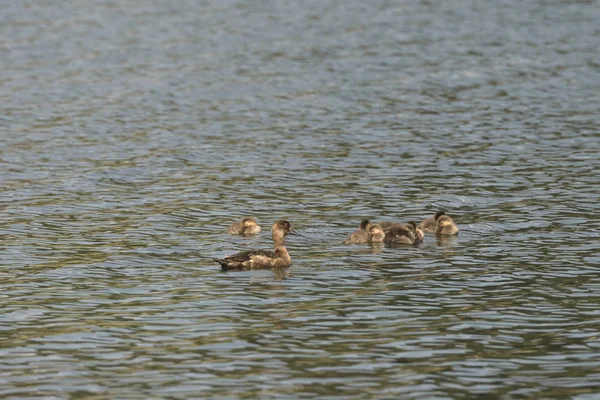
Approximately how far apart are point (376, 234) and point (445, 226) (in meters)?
1.49

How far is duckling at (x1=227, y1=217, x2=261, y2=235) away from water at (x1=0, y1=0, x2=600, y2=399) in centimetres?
36

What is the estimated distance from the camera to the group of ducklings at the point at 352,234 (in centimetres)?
2075

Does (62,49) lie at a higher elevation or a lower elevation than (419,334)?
higher

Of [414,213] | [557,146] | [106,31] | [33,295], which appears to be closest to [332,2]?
[106,31]

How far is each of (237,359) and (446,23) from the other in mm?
45199

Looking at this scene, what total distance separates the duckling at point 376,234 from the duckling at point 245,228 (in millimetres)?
2325

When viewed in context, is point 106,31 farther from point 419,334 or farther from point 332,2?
point 419,334

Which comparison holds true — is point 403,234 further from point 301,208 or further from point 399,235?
point 301,208

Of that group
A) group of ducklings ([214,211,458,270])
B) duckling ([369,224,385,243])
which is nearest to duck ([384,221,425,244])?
group of ducklings ([214,211,458,270])

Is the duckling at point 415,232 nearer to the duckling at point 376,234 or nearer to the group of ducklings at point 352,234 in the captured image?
the group of ducklings at point 352,234

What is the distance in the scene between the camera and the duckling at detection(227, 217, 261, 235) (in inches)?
920

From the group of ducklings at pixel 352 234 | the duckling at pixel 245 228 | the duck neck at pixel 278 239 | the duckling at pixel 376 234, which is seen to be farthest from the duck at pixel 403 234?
the duckling at pixel 245 228

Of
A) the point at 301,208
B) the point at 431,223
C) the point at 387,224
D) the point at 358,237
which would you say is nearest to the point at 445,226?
the point at 431,223

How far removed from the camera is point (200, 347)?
1614 cm
